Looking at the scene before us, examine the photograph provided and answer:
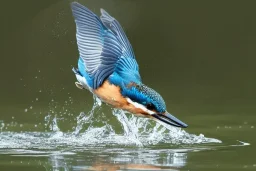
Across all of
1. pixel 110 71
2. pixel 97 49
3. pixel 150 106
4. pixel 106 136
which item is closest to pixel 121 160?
pixel 150 106

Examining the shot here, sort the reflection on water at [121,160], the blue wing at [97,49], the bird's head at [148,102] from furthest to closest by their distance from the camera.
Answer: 1. the blue wing at [97,49]
2. the bird's head at [148,102]
3. the reflection on water at [121,160]

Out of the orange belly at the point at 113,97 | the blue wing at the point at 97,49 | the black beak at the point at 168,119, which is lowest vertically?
the black beak at the point at 168,119

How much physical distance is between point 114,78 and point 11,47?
25.1ft

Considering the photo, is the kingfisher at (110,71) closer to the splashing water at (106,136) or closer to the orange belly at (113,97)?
the orange belly at (113,97)

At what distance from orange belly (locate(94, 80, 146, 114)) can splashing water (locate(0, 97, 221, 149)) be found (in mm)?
299

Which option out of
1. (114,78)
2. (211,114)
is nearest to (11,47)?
(211,114)

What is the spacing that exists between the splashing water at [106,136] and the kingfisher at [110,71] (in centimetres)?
27

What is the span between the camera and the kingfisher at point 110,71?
23.6ft

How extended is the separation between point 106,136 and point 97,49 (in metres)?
0.97

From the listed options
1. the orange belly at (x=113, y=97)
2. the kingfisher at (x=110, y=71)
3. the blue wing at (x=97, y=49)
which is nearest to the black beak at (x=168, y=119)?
the kingfisher at (x=110, y=71)

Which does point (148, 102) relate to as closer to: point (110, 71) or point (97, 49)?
point (110, 71)

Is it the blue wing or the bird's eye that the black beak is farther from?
the blue wing

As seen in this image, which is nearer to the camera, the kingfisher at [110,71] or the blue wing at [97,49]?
the kingfisher at [110,71]

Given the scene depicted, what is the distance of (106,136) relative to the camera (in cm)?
815
